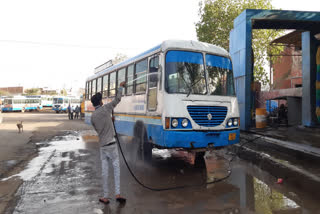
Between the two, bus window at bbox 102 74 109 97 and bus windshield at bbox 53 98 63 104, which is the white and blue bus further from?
bus windshield at bbox 53 98 63 104

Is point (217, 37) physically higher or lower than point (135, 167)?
higher

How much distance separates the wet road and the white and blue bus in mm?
816

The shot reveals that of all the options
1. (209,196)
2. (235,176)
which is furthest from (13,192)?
(235,176)

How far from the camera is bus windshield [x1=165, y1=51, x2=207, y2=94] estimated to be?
6.69 meters

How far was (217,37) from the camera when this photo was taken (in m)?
25.3

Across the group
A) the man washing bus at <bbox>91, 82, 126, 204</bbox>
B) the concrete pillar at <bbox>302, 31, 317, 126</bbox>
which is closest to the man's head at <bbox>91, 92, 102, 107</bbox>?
the man washing bus at <bbox>91, 82, 126, 204</bbox>

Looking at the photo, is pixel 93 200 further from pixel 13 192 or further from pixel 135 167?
pixel 135 167

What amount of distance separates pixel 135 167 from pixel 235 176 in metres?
2.63

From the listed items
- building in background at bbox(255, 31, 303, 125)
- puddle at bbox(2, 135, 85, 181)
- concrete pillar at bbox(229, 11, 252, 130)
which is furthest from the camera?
building in background at bbox(255, 31, 303, 125)

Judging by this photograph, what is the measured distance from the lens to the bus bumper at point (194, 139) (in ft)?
20.8

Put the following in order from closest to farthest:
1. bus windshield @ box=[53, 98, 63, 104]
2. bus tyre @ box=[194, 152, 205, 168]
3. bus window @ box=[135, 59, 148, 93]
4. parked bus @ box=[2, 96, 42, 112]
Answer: bus tyre @ box=[194, 152, 205, 168] < bus window @ box=[135, 59, 148, 93] < parked bus @ box=[2, 96, 42, 112] < bus windshield @ box=[53, 98, 63, 104]

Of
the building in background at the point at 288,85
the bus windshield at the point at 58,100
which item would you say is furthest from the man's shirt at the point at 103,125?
the bus windshield at the point at 58,100

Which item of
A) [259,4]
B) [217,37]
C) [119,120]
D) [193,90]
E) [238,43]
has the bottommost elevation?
[119,120]

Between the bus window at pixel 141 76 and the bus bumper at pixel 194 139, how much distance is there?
79.5 inches
